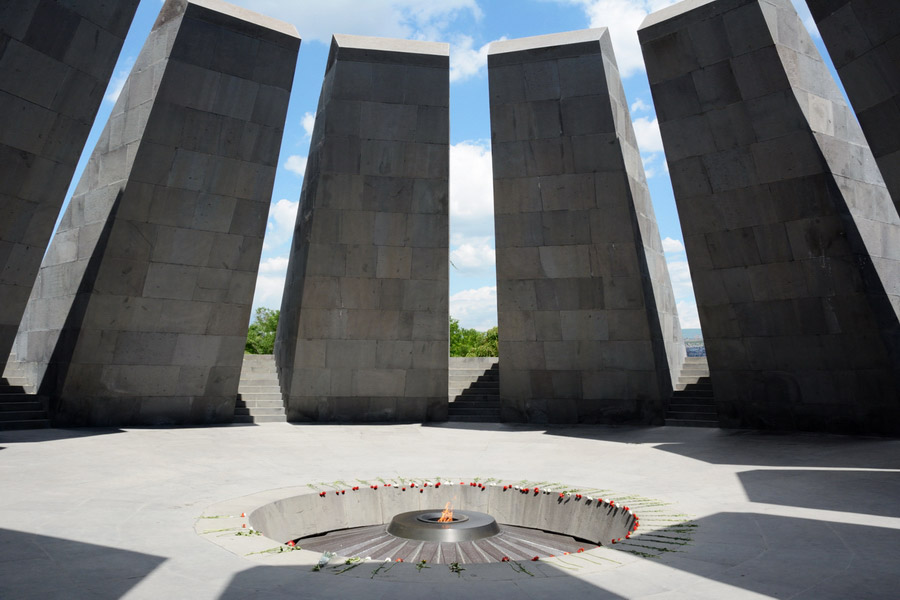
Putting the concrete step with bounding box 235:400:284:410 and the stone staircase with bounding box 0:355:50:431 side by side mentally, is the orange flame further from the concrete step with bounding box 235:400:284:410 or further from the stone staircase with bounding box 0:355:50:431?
the stone staircase with bounding box 0:355:50:431

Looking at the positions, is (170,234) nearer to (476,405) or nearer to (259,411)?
(259,411)

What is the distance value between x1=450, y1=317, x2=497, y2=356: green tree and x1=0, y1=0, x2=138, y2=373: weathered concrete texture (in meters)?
55.3

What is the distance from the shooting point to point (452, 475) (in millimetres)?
9969

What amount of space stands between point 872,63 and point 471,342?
7225cm

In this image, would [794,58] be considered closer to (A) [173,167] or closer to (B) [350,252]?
(B) [350,252]

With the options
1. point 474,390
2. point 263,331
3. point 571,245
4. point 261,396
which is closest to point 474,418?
point 474,390

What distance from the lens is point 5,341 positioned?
1237 centimetres

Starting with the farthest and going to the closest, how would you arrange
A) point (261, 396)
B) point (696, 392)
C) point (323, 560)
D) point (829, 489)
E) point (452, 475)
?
1. point (261, 396)
2. point (696, 392)
3. point (452, 475)
4. point (829, 489)
5. point (323, 560)

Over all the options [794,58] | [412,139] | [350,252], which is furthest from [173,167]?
[794,58]

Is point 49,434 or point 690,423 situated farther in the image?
point 690,423

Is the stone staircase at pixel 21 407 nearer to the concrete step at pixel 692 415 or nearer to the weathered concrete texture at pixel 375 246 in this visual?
the weathered concrete texture at pixel 375 246

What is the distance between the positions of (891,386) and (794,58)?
23.0ft

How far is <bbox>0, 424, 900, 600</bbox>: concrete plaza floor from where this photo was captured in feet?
16.0

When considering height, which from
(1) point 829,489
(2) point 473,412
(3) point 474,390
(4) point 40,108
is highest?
(4) point 40,108
